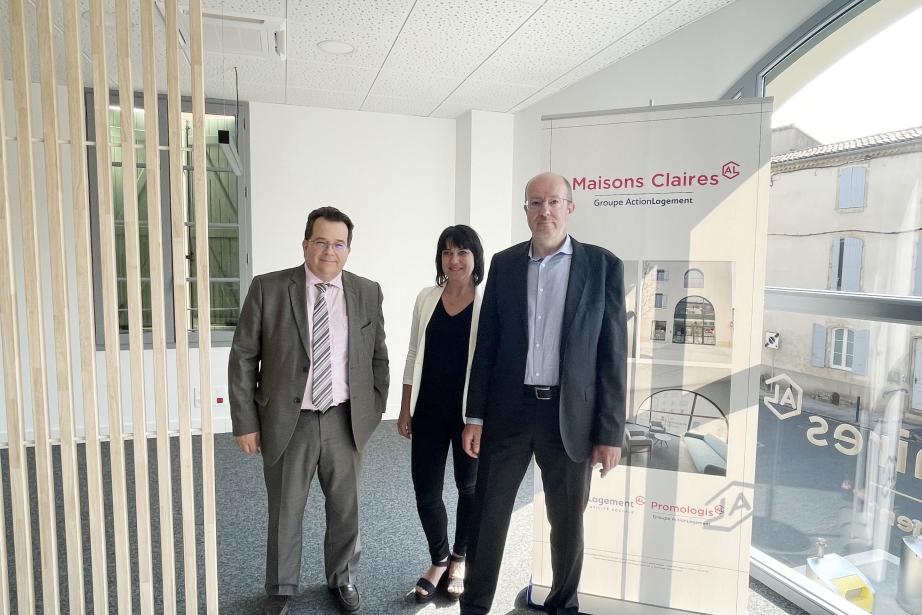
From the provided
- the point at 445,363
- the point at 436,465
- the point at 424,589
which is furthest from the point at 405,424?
the point at 424,589

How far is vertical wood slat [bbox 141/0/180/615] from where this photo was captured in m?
1.87

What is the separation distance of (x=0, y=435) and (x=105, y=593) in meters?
3.55

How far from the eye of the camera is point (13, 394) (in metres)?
1.94

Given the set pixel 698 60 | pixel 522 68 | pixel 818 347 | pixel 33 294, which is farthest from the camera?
pixel 522 68

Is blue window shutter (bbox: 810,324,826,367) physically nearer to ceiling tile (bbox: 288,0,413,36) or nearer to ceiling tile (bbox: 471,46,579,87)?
ceiling tile (bbox: 471,46,579,87)

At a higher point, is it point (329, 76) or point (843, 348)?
point (329, 76)

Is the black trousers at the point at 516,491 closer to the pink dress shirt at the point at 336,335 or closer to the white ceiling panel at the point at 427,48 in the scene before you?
the pink dress shirt at the point at 336,335

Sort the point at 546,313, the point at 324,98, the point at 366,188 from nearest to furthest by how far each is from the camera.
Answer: the point at 546,313, the point at 324,98, the point at 366,188

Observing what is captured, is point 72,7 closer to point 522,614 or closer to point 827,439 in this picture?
point 522,614

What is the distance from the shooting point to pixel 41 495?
1.93 m

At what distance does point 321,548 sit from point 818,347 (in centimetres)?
265

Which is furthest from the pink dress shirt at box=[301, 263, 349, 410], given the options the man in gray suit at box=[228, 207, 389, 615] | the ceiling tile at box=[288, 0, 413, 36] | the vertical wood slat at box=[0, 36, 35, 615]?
the ceiling tile at box=[288, 0, 413, 36]

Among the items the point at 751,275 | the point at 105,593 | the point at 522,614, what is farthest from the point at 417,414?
the point at 751,275

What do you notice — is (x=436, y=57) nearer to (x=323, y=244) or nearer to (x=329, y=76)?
(x=329, y=76)
